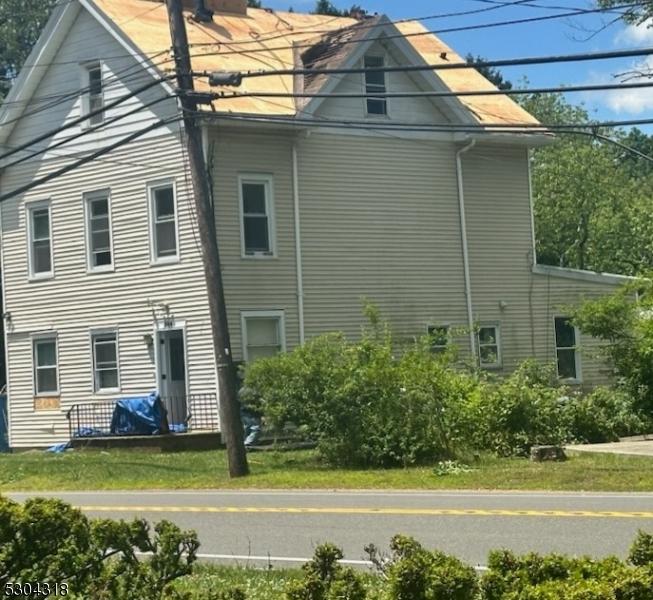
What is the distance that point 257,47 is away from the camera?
102 ft

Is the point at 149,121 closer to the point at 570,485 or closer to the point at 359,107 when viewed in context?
the point at 359,107

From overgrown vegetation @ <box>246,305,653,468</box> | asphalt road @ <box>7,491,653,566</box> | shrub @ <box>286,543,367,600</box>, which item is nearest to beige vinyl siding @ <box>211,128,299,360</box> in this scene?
overgrown vegetation @ <box>246,305,653,468</box>

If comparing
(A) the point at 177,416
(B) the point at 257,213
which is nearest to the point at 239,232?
(B) the point at 257,213

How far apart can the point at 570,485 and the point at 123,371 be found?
1468cm

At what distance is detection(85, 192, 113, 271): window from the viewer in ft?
97.4

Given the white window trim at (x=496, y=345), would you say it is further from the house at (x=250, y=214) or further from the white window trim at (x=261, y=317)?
the white window trim at (x=261, y=317)

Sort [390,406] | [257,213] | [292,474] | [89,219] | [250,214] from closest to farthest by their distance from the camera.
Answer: [292,474]
[390,406]
[250,214]
[257,213]
[89,219]

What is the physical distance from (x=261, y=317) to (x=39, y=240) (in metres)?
6.83

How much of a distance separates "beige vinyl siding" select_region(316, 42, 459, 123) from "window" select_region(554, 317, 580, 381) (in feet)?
21.6

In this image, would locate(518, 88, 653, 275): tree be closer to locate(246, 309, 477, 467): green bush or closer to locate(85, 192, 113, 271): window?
locate(85, 192, 113, 271): window

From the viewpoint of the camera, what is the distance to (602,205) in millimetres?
50406

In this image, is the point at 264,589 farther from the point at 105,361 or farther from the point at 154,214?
the point at 105,361

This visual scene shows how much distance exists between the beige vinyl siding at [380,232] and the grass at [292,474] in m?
5.91

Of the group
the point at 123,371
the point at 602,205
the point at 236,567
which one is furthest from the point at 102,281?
the point at 602,205
